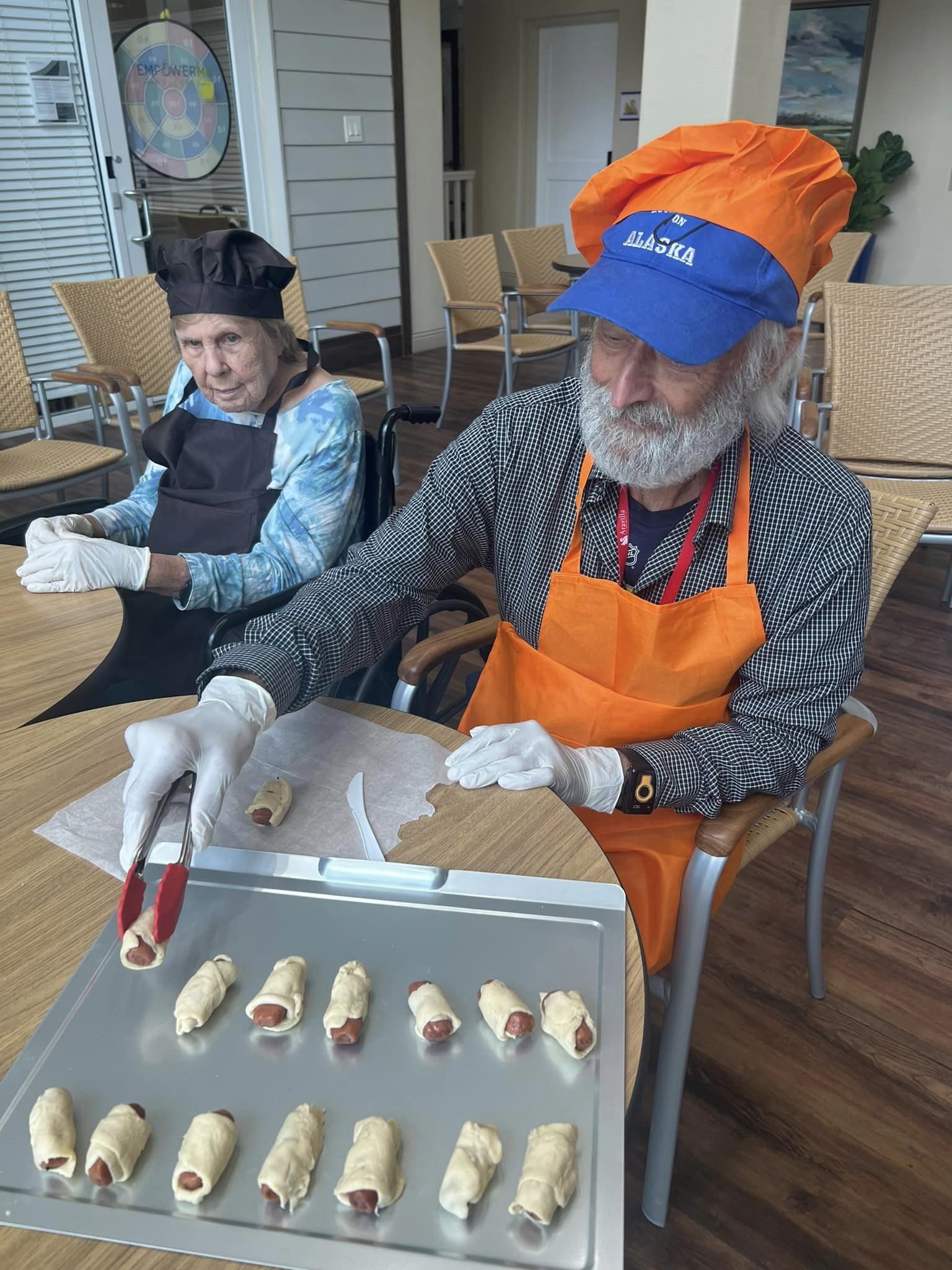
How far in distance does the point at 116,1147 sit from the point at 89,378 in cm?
279

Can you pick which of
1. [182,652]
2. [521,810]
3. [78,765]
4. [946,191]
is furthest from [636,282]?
[946,191]

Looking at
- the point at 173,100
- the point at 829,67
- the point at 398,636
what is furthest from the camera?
the point at 829,67

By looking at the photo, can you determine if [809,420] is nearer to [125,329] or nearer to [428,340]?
[125,329]

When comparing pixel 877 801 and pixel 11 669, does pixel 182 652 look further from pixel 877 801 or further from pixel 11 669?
pixel 877 801

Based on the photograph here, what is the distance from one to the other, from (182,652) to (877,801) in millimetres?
1602

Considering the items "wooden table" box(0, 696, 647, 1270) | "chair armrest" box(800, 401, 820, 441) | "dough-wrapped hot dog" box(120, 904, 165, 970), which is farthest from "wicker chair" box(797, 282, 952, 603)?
"dough-wrapped hot dog" box(120, 904, 165, 970)

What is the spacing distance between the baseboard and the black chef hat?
17.0ft

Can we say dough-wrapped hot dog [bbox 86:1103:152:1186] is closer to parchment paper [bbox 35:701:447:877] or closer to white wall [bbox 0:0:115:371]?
parchment paper [bbox 35:701:447:877]

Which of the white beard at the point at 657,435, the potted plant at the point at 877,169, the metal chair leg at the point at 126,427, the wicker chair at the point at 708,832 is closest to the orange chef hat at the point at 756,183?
the white beard at the point at 657,435

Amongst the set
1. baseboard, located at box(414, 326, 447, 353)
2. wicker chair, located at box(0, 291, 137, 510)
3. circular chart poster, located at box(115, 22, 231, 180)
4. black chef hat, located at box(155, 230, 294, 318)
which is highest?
circular chart poster, located at box(115, 22, 231, 180)

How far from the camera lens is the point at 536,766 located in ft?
3.30

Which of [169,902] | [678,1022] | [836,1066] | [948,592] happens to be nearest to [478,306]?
[948,592]

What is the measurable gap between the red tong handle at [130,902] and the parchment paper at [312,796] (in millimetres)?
85

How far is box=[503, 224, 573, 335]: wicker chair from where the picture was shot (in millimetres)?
4914
